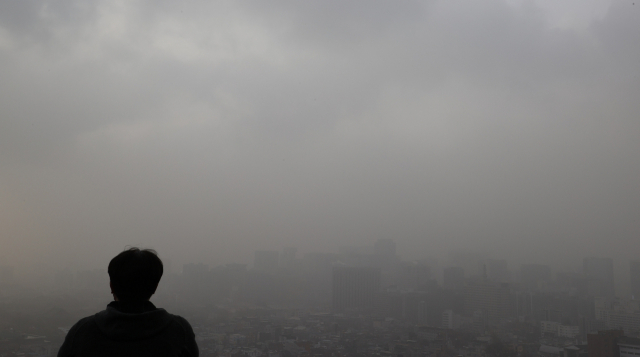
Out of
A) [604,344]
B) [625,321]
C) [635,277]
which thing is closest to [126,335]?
[604,344]

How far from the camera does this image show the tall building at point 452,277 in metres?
11.8

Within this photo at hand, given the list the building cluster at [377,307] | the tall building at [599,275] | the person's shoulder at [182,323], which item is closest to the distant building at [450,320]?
the building cluster at [377,307]

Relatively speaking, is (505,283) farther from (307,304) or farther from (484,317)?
(307,304)

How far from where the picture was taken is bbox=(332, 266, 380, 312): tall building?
11205mm

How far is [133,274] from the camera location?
0.69 metres

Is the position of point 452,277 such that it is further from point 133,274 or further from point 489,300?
point 133,274

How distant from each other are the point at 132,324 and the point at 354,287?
37.6ft

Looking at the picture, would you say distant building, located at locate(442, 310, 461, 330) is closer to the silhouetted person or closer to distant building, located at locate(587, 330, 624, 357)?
distant building, located at locate(587, 330, 624, 357)

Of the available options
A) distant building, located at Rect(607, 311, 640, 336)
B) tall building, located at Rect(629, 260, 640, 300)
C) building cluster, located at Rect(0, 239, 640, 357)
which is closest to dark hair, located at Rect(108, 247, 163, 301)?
building cluster, located at Rect(0, 239, 640, 357)

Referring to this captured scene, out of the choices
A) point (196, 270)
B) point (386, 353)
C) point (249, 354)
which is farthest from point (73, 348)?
point (196, 270)

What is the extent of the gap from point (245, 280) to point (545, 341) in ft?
23.2

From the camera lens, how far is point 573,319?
7930 millimetres

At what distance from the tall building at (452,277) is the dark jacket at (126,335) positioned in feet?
39.1

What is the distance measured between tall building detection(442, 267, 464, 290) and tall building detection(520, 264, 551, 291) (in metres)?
1.60
